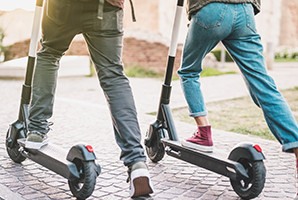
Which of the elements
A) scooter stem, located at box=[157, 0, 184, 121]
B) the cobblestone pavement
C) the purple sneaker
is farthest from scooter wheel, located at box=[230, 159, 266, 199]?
scooter stem, located at box=[157, 0, 184, 121]

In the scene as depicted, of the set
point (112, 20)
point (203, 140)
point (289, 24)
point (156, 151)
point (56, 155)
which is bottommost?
point (156, 151)

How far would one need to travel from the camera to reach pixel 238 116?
6035mm

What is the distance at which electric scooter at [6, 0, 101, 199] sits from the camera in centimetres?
261

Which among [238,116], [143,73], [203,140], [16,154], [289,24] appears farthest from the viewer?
[289,24]

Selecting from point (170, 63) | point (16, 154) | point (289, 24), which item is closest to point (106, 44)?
point (170, 63)

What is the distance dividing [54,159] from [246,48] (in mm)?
1340

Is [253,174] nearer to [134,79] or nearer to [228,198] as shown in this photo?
[228,198]

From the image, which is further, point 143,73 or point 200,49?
point 143,73

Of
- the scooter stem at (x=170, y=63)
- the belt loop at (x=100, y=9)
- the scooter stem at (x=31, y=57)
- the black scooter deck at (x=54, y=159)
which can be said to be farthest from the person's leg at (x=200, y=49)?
the scooter stem at (x=31, y=57)

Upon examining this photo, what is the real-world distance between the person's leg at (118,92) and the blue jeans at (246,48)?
472mm

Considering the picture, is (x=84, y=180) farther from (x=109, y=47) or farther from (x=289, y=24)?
(x=289, y=24)

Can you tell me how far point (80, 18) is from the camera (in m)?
2.60

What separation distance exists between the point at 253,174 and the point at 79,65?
966 cm

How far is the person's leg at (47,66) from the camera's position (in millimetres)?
2660
